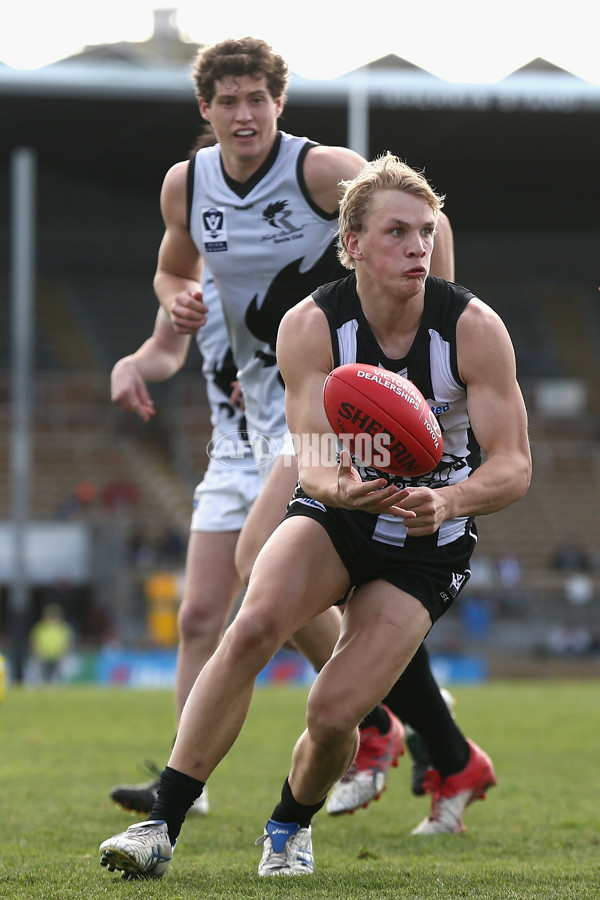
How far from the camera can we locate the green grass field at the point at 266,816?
11.4 ft

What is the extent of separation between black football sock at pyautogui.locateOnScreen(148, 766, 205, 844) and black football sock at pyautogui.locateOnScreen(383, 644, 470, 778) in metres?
1.15

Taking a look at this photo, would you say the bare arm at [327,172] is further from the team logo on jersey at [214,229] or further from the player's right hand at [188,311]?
the player's right hand at [188,311]

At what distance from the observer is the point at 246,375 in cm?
509

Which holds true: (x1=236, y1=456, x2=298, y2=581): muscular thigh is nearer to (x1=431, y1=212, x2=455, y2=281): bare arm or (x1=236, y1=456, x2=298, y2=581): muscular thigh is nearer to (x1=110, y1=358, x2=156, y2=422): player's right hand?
(x1=110, y1=358, x2=156, y2=422): player's right hand

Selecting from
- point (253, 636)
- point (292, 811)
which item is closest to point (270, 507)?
point (253, 636)

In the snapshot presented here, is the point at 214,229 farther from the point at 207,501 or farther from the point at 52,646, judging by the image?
the point at 52,646

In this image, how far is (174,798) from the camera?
3535mm

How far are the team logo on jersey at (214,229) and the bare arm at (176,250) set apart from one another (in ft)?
0.37

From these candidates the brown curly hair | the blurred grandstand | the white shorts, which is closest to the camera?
the brown curly hair

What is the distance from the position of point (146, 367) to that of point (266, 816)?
1855mm

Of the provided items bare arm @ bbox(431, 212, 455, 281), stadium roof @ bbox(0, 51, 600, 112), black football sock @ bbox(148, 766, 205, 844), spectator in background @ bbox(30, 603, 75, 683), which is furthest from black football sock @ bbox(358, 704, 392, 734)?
stadium roof @ bbox(0, 51, 600, 112)

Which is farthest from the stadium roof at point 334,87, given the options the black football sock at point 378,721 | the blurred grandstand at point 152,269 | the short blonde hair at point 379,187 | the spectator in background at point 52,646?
the short blonde hair at point 379,187

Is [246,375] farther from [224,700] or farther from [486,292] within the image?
[486,292]

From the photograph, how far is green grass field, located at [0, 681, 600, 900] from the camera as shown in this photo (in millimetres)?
3469
